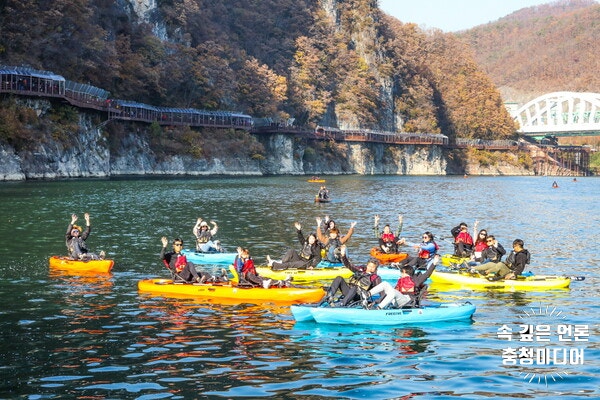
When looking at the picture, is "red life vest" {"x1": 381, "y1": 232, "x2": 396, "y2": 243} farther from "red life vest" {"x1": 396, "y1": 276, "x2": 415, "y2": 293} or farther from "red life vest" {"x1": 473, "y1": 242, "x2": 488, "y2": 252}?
"red life vest" {"x1": 396, "y1": 276, "x2": 415, "y2": 293}

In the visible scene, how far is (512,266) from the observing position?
99.2 ft

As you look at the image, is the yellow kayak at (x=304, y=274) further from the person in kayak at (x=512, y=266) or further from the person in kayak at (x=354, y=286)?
the person in kayak at (x=354, y=286)

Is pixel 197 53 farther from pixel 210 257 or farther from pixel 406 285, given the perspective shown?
pixel 406 285

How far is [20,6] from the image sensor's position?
96000 millimetres

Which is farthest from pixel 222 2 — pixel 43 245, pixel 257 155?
pixel 43 245

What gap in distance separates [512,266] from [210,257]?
13454 millimetres

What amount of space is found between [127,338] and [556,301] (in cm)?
1459

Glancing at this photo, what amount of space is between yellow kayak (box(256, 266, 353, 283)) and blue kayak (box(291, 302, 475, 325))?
302 inches

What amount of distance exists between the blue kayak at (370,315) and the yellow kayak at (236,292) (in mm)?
2785

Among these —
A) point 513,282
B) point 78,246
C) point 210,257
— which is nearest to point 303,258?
point 210,257

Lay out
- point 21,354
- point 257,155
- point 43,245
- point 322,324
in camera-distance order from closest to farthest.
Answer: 1. point 21,354
2. point 322,324
3. point 43,245
4. point 257,155

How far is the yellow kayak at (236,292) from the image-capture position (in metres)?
26.2

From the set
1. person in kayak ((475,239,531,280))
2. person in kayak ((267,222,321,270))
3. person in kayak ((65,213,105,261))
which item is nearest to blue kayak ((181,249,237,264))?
person in kayak ((267,222,321,270))

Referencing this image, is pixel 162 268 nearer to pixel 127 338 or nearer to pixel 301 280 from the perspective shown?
pixel 301 280
